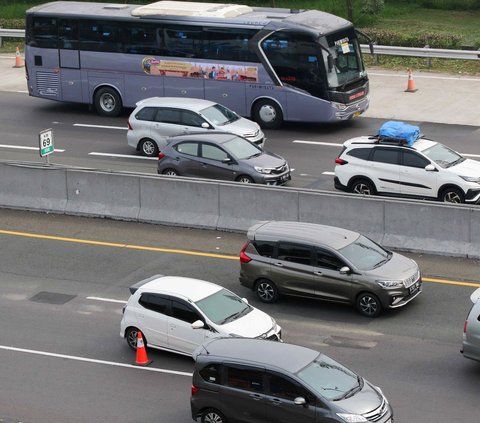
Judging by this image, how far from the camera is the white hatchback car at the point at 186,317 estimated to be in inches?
787

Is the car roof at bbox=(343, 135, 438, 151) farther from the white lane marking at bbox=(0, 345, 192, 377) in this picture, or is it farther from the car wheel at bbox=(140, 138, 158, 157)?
the white lane marking at bbox=(0, 345, 192, 377)

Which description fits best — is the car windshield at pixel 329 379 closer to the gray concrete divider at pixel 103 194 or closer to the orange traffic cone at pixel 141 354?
the orange traffic cone at pixel 141 354

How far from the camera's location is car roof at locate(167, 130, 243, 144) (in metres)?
29.7

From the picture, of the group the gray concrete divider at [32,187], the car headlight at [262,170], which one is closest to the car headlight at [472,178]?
the car headlight at [262,170]

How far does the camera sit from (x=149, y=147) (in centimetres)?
3362

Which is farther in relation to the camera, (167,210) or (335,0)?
(335,0)

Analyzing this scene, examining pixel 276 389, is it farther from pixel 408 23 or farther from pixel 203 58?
pixel 408 23

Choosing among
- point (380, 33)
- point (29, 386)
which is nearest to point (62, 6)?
point (380, 33)

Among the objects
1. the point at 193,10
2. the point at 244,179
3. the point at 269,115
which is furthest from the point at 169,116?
the point at 193,10

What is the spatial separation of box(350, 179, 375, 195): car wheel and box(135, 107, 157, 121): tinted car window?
23.4ft

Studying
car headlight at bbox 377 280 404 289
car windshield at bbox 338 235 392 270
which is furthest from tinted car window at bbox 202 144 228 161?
car headlight at bbox 377 280 404 289

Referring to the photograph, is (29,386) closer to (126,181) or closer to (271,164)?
(126,181)

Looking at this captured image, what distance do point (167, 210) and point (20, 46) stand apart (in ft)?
78.5

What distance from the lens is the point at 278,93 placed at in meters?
36.5
